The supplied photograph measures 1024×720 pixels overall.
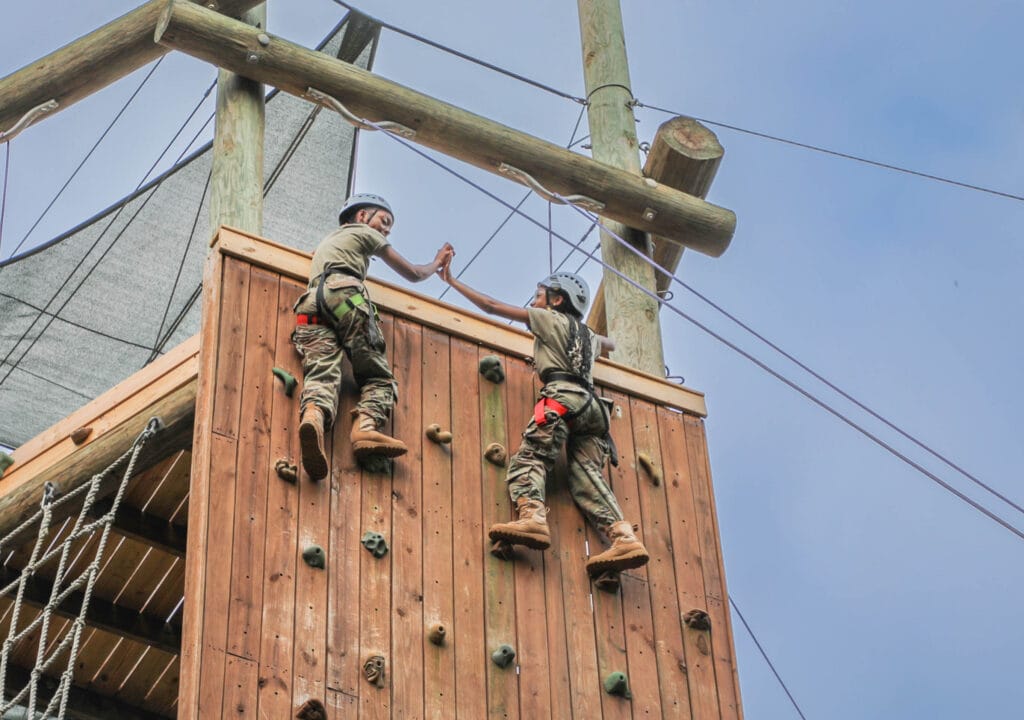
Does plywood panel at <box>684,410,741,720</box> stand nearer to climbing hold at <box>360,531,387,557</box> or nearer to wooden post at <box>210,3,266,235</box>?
climbing hold at <box>360,531,387,557</box>

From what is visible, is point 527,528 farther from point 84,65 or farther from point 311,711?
point 84,65

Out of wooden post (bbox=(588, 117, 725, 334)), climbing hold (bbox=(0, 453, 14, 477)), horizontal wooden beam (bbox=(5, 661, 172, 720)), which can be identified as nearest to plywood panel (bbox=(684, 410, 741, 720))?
wooden post (bbox=(588, 117, 725, 334))

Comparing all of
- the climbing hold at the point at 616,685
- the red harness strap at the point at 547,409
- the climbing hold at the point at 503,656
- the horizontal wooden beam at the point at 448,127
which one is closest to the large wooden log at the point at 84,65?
the horizontal wooden beam at the point at 448,127

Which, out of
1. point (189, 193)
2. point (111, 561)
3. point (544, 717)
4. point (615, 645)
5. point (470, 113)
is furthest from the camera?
point (189, 193)

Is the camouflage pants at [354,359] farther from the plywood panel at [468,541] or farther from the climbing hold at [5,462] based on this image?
the climbing hold at [5,462]

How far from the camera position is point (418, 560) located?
786cm

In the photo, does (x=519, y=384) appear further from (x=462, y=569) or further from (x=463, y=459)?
(x=462, y=569)

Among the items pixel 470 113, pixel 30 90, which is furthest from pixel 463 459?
pixel 30 90

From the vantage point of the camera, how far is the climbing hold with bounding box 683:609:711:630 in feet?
27.8

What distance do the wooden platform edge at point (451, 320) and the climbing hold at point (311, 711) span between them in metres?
2.31

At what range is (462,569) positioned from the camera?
7.97 m

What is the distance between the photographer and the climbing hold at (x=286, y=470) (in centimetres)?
770

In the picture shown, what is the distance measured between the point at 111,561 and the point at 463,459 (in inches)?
92.8

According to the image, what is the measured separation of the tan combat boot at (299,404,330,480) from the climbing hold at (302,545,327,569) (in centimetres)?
38
